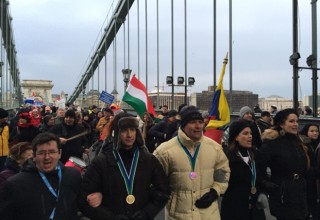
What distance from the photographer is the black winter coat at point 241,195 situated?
3652mm

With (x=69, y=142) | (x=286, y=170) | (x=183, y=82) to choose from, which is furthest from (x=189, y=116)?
(x=183, y=82)

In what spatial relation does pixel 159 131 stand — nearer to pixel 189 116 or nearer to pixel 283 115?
pixel 283 115

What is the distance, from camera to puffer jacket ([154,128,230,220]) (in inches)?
126

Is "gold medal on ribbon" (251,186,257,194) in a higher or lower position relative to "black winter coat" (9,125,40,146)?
lower

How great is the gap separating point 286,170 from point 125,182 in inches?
57.7

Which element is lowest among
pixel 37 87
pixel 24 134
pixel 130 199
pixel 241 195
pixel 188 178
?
pixel 241 195

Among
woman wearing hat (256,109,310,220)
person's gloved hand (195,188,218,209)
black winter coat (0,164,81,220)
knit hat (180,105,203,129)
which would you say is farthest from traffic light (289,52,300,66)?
black winter coat (0,164,81,220)

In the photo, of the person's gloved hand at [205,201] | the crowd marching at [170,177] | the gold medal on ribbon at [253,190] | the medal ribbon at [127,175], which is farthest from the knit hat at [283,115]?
the medal ribbon at [127,175]

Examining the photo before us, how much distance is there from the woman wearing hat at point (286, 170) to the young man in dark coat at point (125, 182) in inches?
42.4

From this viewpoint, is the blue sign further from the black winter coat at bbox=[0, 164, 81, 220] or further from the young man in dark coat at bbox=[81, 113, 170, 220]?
the black winter coat at bbox=[0, 164, 81, 220]

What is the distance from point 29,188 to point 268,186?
1963 millimetres

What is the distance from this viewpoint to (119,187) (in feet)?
9.54

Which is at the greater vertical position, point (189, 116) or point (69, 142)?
point (189, 116)

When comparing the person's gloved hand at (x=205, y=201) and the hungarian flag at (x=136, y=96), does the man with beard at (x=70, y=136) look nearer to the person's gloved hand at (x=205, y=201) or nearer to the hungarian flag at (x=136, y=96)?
the hungarian flag at (x=136, y=96)
